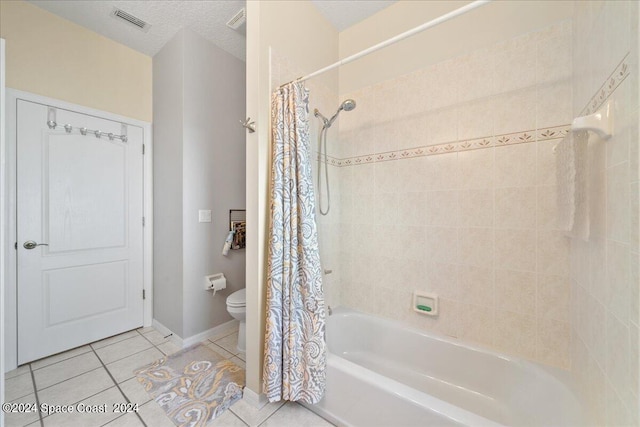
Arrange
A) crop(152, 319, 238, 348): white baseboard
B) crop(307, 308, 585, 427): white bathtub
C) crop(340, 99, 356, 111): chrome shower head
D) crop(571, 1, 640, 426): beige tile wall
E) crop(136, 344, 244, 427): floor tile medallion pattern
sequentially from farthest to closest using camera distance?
1. crop(152, 319, 238, 348): white baseboard
2. crop(340, 99, 356, 111): chrome shower head
3. crop(136, 344, 244, 427): floor tile medallion pattern
4. crop(307, 308, 585, 427): white bathtub
5. crop(571, 1, 640, 426): beige tile wall

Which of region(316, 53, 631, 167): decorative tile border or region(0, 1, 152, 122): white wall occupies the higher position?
region(0, 1, 152, 122): white wall

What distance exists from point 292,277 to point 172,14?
7.34 ft

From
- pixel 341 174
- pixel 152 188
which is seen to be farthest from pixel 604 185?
pixel 152 188

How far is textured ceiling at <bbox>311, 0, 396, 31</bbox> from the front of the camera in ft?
5.73

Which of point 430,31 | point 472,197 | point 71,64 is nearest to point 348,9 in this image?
point 430,31

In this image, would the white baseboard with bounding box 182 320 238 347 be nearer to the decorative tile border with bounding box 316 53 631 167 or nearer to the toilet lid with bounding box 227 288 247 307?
the toilet lid with bounding box 227 288 247 307

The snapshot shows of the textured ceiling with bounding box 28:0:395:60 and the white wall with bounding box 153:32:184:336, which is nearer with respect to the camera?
the textured ceiling with bounding box 28:0:395:60

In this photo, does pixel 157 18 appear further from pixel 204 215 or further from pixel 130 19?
pixel 204 215

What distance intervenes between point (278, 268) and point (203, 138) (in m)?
1.54

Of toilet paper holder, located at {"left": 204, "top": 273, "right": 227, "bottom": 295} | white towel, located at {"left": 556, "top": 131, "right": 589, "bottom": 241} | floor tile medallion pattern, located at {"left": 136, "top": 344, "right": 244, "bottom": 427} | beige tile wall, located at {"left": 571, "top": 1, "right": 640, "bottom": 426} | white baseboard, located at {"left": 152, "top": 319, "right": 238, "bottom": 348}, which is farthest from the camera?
toilet paper holder, located at {"left": 204, "top": 273, "right": 227, "bottom": 295}

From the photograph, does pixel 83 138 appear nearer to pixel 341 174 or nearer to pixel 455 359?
pixel 341 174

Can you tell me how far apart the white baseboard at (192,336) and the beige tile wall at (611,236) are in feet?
7.98

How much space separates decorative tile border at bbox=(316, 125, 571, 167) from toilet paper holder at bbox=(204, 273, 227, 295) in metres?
1.42

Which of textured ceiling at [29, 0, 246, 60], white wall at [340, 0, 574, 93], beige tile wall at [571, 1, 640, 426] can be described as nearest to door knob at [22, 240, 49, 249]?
textured ceiling at [29, 0, 246, 60]
